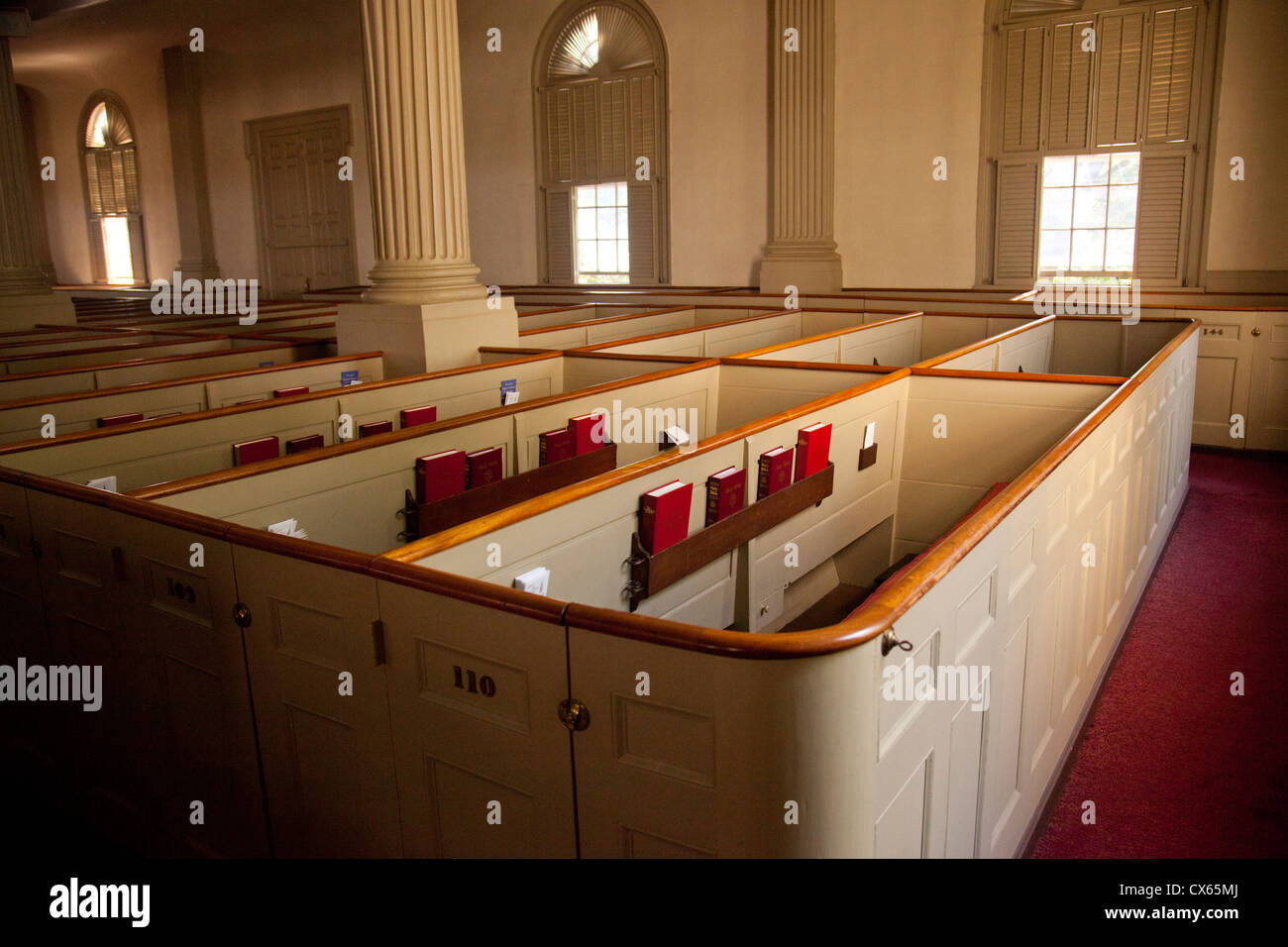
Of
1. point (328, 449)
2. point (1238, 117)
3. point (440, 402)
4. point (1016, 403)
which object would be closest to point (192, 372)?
point (440, 402)

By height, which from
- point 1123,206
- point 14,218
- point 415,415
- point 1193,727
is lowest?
point 1193,727

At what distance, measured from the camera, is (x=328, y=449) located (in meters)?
3.07

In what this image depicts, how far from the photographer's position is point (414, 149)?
5.54 metres

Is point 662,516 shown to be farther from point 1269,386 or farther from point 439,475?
point 1269,386

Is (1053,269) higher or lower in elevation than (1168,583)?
higher

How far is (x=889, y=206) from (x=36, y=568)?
328 inches

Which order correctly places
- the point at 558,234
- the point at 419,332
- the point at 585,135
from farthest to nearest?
the point at 558,234 → the point at 585,135 → the point at 419,332

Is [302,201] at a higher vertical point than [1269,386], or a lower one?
higher

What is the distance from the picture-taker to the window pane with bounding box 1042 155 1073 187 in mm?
8688

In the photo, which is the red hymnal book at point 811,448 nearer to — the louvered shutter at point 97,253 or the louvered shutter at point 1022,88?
the louvered shutter at point 1022,88

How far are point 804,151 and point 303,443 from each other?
6733 mm

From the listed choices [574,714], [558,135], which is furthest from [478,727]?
[558,135]

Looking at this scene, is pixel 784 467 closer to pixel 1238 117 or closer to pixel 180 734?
pixel 180 734

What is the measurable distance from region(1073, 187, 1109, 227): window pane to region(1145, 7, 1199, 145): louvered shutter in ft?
1.96
